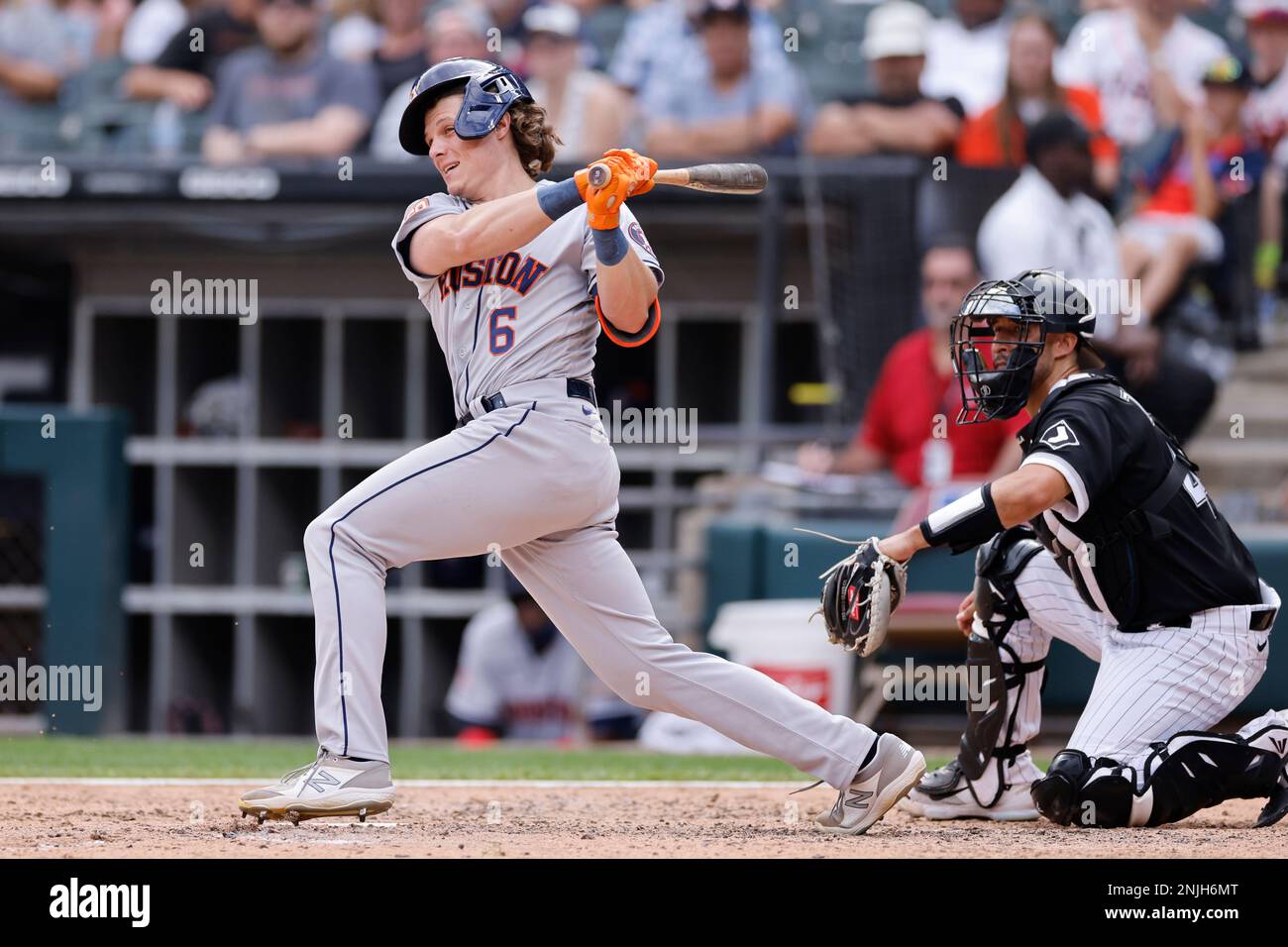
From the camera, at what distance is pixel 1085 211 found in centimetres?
776

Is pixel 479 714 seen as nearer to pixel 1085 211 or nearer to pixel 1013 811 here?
pixel 1085 211

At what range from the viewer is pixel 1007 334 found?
3.73m

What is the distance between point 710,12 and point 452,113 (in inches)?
216

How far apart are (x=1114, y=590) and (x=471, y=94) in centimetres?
170

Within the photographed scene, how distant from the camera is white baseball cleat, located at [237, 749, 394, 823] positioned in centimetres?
332

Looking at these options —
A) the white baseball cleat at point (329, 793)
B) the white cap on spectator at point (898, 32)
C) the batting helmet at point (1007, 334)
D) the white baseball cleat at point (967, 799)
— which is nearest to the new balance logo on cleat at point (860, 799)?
the white baseball cleat at point (967, 799)

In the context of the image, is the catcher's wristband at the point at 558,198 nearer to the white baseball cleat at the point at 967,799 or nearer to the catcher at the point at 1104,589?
the catcher at the point at 1104,589

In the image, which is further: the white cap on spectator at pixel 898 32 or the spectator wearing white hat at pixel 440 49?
the spectator wearing white hat at pixel 440 49

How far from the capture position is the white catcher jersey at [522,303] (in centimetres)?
346

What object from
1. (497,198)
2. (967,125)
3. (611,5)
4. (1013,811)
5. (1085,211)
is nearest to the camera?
(497,198)

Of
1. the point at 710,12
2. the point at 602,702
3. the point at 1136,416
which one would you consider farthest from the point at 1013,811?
the point at 710,12

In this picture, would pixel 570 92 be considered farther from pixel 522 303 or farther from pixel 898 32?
pixel 522 303

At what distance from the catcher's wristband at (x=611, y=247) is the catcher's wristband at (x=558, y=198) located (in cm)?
8

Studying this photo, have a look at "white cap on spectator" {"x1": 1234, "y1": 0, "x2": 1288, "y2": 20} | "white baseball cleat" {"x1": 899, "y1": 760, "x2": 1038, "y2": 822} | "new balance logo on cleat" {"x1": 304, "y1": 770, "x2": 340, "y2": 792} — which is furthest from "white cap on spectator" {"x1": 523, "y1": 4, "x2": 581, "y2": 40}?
"new balance logo on cleat" {"x1": 304, "y1": 770, "x2": 340, "y2": 792}
